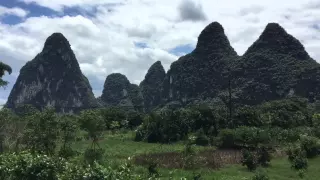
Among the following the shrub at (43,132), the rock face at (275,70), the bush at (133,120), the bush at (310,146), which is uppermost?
the rock face at (275,70)

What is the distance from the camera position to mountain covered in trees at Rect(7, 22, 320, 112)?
359 feet

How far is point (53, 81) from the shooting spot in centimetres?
14850

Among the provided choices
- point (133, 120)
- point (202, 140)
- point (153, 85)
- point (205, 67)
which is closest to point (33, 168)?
point (202, 140)

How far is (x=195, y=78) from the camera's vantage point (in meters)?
132

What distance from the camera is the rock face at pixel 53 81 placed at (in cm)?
14600

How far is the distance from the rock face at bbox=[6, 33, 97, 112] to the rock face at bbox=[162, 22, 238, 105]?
34086 mm

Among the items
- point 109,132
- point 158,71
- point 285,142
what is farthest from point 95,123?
point 158,71

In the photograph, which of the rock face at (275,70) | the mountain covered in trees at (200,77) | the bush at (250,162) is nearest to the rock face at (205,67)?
the mountain covered in trees at (200,77)

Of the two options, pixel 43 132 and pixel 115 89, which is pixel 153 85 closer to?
pixel 115 89

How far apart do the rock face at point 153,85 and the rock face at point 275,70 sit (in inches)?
1735

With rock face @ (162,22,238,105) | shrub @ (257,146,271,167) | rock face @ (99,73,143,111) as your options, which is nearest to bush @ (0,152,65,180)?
shrub @ (257,146,271,167)

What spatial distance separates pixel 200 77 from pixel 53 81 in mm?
53873

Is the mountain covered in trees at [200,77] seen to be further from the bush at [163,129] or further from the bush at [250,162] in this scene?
the bush at [250,162]

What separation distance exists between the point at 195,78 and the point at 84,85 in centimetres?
4444
